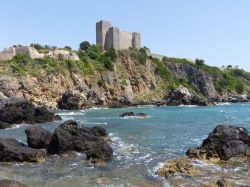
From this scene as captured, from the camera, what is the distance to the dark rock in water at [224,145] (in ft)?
67.6

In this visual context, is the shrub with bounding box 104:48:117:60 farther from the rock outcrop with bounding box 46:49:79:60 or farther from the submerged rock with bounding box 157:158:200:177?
the submerged rock with bounding box 157:158:200:177

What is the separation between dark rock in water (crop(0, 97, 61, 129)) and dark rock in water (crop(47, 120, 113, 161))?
60.4 feet

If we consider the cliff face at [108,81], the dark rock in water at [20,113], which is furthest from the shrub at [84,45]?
the dark rock in water at [20,113]

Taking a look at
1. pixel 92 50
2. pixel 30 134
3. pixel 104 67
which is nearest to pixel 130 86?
pixel 104 67

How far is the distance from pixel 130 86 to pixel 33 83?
88.4 feet

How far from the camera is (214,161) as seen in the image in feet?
65.9

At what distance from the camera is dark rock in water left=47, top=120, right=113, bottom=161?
20.8m

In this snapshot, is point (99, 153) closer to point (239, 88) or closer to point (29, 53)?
point (29, 53)

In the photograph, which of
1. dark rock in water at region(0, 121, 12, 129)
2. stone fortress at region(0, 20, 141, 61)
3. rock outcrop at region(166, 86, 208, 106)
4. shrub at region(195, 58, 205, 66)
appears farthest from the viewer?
shrub at region(195, 58, 205, 66)

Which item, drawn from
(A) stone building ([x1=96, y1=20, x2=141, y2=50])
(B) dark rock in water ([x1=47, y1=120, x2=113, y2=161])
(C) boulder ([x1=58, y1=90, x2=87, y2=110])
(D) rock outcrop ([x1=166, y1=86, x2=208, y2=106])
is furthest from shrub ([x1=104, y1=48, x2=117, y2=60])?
(B) dark rock in water ([x1=47, y1=120, x2=113, y2=161])

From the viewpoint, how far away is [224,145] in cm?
2094

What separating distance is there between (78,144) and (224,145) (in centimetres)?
809

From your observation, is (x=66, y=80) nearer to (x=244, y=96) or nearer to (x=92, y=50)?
(x=92, y=50)

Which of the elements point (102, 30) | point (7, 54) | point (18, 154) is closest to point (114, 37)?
point (102, 30)
